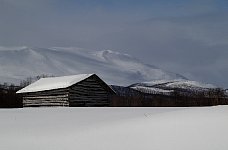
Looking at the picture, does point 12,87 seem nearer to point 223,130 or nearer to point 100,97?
point 100,97

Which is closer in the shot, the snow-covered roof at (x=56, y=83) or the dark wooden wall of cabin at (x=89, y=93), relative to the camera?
the dark wooden wall of cabin at (x=89, y=93)

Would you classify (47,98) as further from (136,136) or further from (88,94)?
(136,136)

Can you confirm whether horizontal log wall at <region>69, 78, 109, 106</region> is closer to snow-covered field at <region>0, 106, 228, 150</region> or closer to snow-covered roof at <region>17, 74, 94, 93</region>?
snow-covered roof at <region>17, 74, 94, 93</region>

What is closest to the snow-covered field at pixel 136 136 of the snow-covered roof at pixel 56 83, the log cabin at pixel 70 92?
the log cabin at pixel 70 92

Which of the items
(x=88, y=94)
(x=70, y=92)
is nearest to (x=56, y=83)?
(x=70, y=92)

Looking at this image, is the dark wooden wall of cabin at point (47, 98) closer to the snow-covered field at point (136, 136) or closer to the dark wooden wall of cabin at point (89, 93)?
the dark wooden wall of cabin at point (89, 93)

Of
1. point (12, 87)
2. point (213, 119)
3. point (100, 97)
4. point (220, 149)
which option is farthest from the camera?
point (12, 87)

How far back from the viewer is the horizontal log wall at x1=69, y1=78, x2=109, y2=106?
31.4m

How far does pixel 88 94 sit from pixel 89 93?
6.7 inches

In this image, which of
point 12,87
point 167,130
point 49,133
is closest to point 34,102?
point 12,87

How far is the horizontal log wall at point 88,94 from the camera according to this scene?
31.4 m

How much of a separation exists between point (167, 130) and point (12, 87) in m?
36.2

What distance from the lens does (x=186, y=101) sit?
125ft

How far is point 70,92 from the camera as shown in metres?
31.0
